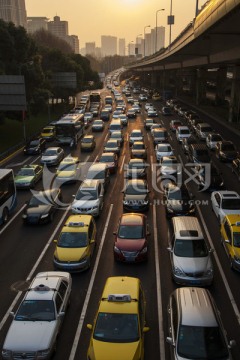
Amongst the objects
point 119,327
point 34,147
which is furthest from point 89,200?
point 34,147

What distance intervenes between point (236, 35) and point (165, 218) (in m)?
14.2

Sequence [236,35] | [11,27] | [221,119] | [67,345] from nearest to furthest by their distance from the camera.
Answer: [67,345], [236,35], [11,27], [221,119]

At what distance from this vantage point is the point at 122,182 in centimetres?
2994

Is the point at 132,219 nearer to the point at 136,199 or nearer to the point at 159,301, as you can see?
the point at 136,199

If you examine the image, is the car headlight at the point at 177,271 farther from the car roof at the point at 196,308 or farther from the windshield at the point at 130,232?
the windshield at the point at 130,232

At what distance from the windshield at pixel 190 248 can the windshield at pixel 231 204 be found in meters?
5.27

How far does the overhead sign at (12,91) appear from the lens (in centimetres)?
3931

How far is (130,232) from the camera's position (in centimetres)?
1798

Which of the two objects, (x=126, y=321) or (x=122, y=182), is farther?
(x=122, y=182)

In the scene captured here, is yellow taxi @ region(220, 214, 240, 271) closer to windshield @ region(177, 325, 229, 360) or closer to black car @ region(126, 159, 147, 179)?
windshield @ region(177, 325, 229, 360)

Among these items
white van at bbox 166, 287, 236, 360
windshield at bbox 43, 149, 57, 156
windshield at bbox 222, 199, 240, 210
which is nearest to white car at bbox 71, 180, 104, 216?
windshield at bbox 222, 199, 240, 210

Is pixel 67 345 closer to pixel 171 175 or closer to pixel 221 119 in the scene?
pixel 171 175

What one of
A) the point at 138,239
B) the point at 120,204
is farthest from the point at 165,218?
the point at 138,239

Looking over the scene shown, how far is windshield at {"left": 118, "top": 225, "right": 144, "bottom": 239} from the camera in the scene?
17.8 meters
